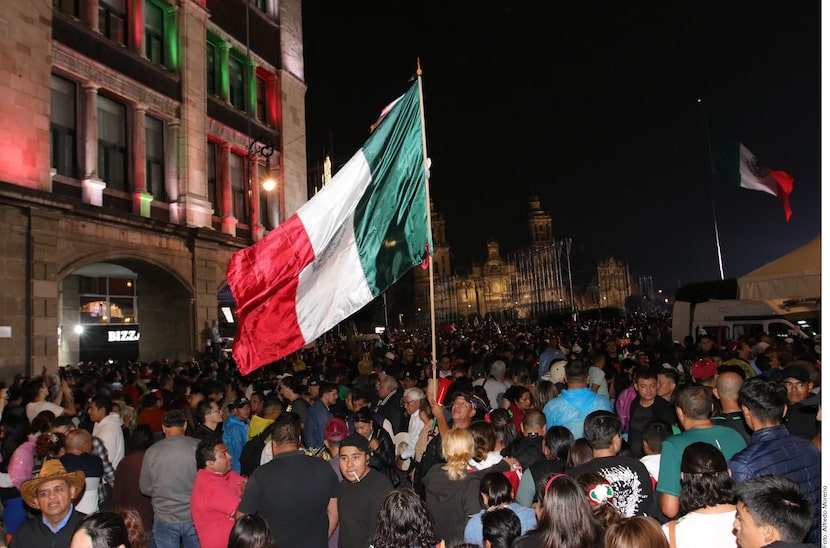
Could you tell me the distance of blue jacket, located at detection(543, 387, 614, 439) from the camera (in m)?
6.66

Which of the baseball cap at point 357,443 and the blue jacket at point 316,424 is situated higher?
the baseball cap at point 357,443

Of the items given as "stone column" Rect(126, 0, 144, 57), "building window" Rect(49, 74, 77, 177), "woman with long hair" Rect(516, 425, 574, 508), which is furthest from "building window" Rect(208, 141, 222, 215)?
"woman with long hair" Rect(516, 425, 574, 508)

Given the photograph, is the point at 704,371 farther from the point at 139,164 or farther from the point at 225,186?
the point at 225,186

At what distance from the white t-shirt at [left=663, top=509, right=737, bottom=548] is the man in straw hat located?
3.84 m

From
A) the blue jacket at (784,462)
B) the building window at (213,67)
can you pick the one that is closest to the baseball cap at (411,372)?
the blue jacket at (784,462)

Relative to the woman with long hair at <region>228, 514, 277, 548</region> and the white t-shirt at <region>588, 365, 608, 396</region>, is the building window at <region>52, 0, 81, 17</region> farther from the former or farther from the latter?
the woman with long hair at <region>228, 514, 277, 548</region>

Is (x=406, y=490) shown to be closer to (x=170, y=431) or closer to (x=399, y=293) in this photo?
(x=170, y=431)

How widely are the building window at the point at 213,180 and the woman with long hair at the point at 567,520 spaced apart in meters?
21.6

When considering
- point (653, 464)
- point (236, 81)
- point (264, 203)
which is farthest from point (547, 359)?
point (236, 81)

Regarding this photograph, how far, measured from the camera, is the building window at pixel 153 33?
20.6 meters

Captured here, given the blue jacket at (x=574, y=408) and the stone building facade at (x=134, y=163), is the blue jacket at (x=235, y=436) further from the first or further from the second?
the stone building facade at (x=134, y=163)

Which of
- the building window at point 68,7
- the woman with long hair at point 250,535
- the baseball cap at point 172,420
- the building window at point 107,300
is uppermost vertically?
the building window at point 68,7

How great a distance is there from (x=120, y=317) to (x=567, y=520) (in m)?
22.8

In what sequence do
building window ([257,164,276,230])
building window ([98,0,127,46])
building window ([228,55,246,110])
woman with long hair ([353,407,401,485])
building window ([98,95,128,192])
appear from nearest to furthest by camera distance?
1. woman with long hair ([353,407,401,485])
2. building window ([98,0,127,46])
3. building window ([98,95,128,192])
4. building window ([228,55,246,110])
5. building window ([257,164,276,230])
